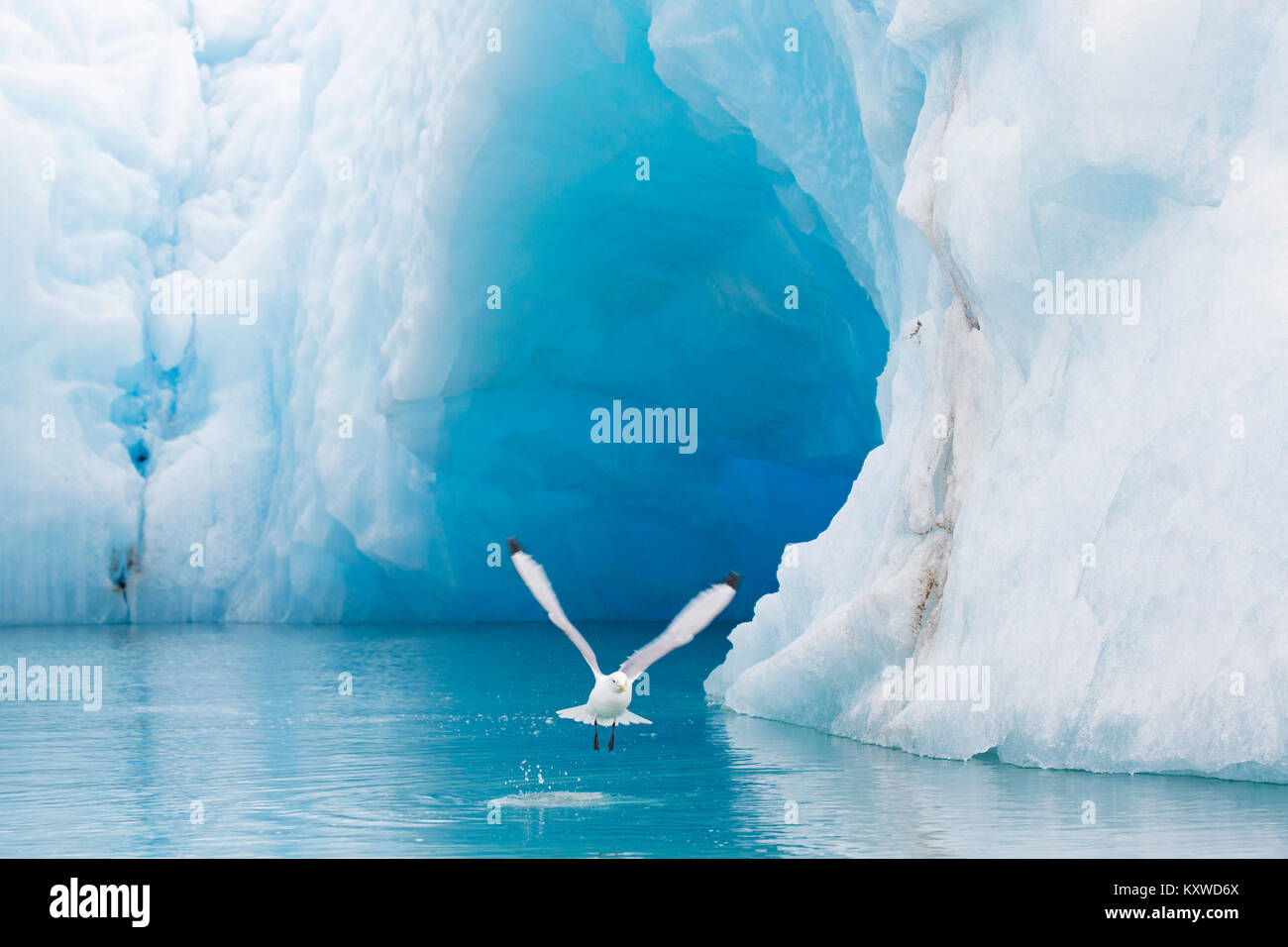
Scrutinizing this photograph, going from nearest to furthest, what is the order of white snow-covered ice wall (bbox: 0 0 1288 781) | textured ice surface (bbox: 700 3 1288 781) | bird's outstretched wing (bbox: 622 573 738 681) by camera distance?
bird's outstretched wing (bbox: 622 573 738 681) < textured ice surface (bbox: 700 3 1288 781) < white snow-covered ice wall (bbox: 0 0 1288 781)

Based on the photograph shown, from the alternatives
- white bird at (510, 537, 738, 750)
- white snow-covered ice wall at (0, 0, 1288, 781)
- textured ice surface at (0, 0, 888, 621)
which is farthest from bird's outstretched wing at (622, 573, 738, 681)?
textured ice surface at (0, 0, 888, 621)

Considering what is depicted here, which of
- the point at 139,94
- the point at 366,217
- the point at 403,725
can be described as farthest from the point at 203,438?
the point at 403,725

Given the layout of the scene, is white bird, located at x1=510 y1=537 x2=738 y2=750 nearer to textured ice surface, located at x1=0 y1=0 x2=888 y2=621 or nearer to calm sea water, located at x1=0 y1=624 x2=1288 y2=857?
calm sea water, located at x1=0 y1=624 x2=1288 y2=857

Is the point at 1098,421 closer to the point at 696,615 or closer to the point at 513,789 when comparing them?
the point at 696,615

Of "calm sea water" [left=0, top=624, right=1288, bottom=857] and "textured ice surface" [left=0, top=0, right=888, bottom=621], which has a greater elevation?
"textured ice surface" [left=0, top=0, right=888, bottom=621]

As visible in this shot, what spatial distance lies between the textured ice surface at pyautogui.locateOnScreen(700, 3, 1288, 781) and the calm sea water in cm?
39

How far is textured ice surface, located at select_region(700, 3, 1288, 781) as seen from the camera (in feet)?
23.2

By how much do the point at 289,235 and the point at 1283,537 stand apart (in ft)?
74.8

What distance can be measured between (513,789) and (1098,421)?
3.88m

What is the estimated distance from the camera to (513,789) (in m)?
7.20

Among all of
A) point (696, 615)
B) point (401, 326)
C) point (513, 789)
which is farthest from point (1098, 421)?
point (401, 326)

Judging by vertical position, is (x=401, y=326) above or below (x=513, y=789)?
above

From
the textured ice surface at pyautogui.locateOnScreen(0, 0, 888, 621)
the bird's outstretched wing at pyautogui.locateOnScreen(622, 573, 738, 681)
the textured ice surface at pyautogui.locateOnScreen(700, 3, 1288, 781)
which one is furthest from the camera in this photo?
the textured ice surface at pyautogui.locateOnScreen(0, 0, 888, 621)
